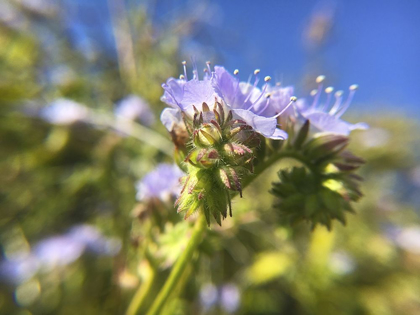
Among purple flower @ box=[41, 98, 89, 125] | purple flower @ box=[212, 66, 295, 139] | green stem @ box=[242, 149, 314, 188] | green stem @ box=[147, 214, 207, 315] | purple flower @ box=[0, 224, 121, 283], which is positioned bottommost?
green stem @ box=[147, 214, 207, 315]

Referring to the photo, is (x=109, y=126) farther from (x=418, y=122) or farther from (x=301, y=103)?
(x=418, y=122)

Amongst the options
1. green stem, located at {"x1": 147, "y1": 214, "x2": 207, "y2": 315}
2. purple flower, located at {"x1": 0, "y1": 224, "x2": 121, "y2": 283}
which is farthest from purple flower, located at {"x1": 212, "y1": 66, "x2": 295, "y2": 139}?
purple flower, located at {"x1": 0, "y1": 224, "x2": 121, "y2": 283}

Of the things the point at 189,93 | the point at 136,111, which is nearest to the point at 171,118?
Answer: the point at 189,93

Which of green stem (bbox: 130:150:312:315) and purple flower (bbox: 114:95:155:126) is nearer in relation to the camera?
green stem (bbox: 130:150:312:315)

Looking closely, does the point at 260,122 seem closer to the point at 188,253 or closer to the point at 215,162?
the point at 215,162

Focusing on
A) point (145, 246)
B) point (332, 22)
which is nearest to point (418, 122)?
point (332, 22)

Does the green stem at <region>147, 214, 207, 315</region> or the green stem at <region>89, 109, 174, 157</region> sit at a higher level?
the green stem at <region>89, 109, 174, 157</region>

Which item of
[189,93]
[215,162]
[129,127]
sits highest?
[129,127]

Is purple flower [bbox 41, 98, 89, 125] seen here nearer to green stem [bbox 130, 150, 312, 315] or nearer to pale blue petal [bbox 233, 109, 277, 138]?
green stem [bbox 130, 150, 312, 315]
